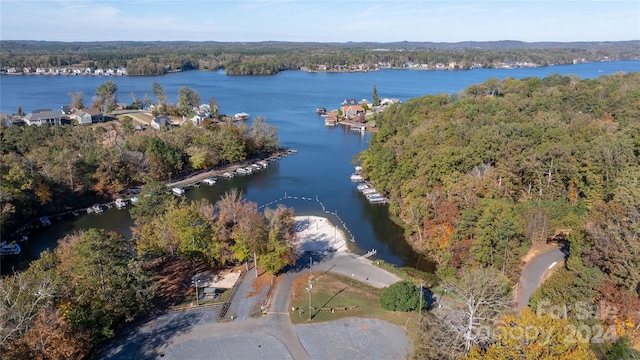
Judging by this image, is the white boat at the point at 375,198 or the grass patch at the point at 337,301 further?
the white boat at the point at 375,198

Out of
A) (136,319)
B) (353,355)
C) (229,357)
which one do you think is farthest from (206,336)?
(353,355)

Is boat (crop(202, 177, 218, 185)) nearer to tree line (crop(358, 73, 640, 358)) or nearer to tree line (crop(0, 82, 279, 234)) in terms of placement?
tree line (crop(0, 82, 279, 234))

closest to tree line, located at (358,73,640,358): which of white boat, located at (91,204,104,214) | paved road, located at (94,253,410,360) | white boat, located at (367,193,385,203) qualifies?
white boat, located at (367,193,385,203)

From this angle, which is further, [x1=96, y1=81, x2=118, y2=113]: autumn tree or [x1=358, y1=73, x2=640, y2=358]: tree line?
[x1=96, y1=81, x2=118, y2=113]: autumn tree

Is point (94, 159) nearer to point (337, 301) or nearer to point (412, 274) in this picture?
point (337, 301)

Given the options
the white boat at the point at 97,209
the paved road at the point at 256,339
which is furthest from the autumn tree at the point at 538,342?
the white boat at the point at 97,209

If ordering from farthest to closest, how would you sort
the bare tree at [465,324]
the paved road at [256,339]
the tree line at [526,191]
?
the tree line at [526,191] < the paved road at [256,339] < the bare tree at [465,324]

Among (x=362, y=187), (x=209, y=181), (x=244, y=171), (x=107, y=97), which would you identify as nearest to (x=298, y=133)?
(x=244, y=171)

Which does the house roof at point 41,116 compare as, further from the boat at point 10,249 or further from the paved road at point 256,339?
the paved road at point 256,339
